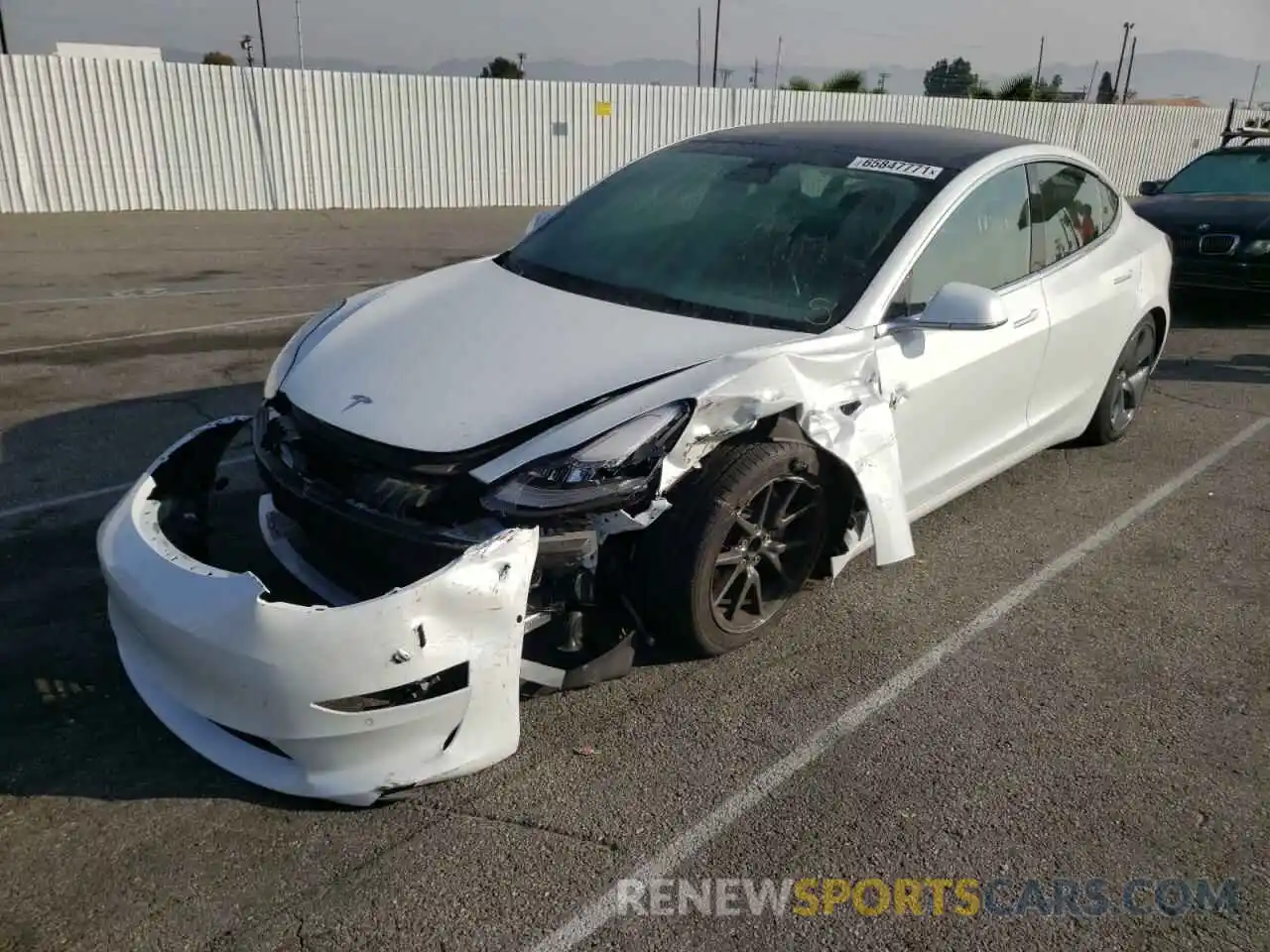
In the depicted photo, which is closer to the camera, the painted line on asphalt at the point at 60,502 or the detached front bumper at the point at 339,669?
the detached front bumper at the point at 339,669

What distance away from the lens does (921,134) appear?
458 cm

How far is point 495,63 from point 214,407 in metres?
55.3

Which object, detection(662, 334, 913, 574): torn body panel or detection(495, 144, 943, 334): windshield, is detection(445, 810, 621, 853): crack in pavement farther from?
detection(495, 144, 943, 334): windshield

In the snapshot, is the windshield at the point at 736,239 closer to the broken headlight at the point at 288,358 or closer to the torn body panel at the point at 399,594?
the torn body panel at the point at 399,594

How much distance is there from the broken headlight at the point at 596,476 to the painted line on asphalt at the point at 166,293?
737 cm

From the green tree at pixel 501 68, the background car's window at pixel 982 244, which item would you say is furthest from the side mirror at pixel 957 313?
the green tree at pixel 501 68

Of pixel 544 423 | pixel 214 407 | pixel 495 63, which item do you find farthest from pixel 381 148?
pixel 495 63

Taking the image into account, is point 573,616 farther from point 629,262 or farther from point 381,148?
point 381,148

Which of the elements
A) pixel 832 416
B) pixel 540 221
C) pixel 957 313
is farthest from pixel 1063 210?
pixel 540 221

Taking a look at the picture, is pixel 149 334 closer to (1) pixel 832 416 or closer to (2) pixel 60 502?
(2) pixel 60 502

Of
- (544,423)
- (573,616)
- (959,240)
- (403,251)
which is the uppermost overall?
(959,240)

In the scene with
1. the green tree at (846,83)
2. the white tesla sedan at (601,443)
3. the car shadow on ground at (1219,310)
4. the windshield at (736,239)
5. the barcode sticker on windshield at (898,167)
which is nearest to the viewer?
the white tesla sedan at (601,443)

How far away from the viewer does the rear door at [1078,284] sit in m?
4.58

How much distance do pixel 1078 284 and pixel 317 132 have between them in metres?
15.6
